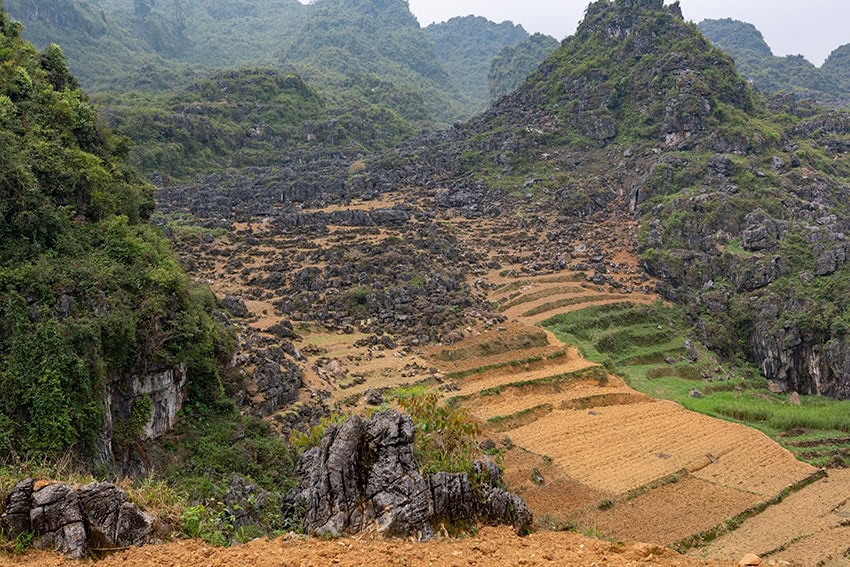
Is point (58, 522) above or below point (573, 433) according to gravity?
above

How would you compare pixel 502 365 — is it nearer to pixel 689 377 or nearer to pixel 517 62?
pixel 689 377

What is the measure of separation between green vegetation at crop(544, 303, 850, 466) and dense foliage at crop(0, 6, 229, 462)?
21.3m

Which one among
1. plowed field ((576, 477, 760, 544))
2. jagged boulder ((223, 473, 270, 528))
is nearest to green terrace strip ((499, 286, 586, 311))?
plowed field ((576, 477, 760, 544))

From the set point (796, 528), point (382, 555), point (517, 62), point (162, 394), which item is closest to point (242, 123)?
point (162, 394)

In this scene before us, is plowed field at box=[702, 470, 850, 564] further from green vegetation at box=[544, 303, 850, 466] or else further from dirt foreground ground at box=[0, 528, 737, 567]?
dirt foreground ground at box=[0, 528, 737, 567]

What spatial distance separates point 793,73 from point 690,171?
→ 87566 millimetres

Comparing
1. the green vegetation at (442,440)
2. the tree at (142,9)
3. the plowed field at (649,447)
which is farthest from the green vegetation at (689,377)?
Result: the tree at (142,9)

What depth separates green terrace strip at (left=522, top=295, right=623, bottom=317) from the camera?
36.9 meters

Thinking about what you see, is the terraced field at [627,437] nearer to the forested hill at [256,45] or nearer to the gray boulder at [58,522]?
the gray boulder at [58,522]

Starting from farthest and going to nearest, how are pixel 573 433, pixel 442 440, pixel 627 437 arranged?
pixel 627 437
pixel 573 433
pixel 442 440

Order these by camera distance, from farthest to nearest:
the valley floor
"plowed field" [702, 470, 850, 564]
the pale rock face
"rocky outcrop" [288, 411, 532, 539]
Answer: "plowed field" [702, 470, 850, 564]
the pale rock face
"rocky outcrop" [288, 411, 532, 539]
the valley floor

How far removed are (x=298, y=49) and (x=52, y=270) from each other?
140m

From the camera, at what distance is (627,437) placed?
24.2 metres

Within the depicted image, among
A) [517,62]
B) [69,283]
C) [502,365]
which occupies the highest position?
[517,62]
